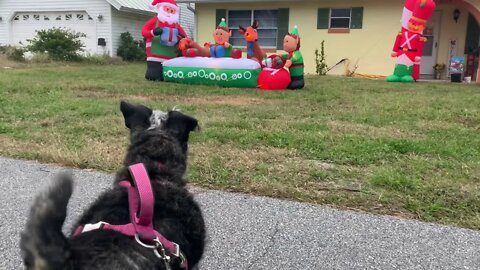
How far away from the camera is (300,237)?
3500 millimetres

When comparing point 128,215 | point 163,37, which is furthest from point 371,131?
point 163,37

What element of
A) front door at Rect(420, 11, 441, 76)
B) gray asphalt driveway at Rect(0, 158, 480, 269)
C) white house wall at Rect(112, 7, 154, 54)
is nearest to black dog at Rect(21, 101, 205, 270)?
gray asphalt driveway at Rect(0, 158, 480, 269)

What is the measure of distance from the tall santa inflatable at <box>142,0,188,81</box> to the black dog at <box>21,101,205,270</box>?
39.8 ft

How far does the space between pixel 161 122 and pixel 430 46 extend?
749 inches

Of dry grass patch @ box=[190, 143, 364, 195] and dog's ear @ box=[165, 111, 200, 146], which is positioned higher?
dog's ear @ box=[165, 111, 200, 146]

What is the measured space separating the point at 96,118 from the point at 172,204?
5.85 meters

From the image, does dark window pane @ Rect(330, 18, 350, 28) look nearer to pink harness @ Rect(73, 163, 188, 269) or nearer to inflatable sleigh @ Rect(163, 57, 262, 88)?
inflatable sleigh @ Rect(163, 57, 262, 88)

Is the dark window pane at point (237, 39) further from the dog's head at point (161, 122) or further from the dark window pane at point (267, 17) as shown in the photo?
the dog's head at point (161, 122)

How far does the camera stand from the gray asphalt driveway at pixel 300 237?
314 centimetres

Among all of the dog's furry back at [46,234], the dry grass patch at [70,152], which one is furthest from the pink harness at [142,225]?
the dry grass patch at [70,152]

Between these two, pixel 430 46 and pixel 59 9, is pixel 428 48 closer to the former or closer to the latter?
pixel 430 46

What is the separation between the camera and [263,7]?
Answer: 2083 cm

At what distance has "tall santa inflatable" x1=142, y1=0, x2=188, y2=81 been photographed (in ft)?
47.2

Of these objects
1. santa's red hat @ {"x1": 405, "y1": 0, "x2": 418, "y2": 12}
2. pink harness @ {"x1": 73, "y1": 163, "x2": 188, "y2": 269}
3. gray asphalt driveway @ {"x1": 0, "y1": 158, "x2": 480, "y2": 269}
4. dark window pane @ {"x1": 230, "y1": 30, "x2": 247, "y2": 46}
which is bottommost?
gray asphalt driveway @ {"x1": 0, "y1": 158, "x2": 480, "y2": 269}
